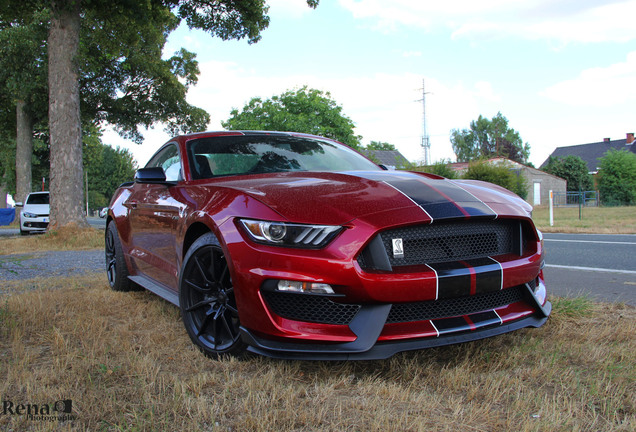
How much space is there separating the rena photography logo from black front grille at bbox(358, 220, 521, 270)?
1.33 metres

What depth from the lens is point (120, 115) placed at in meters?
21.2

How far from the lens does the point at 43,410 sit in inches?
80.3

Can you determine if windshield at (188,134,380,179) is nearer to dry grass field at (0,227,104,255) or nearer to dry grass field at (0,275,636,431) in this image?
dry grass field at (0,275,636,431)

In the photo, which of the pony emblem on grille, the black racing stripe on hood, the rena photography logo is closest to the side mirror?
the black racing stripe on hood

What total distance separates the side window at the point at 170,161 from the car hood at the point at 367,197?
897mm

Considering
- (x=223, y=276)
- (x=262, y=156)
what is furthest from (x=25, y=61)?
(x=223, y=276)

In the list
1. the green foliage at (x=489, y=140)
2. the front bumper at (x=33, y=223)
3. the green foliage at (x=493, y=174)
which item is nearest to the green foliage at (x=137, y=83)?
the front bumper at (x=33, y=223)

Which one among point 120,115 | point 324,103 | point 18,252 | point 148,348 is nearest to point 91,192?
point 324,103

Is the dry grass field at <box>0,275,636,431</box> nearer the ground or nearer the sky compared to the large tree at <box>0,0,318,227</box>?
nearer the ground

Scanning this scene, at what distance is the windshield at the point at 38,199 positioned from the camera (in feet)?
59.6

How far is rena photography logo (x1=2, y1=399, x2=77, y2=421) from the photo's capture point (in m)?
1.98

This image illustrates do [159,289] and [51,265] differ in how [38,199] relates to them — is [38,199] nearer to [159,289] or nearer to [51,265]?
[51,265]

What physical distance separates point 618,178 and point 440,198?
134ft

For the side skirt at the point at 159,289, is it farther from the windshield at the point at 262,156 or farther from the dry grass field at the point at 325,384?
the windshield at the point at 262,156
